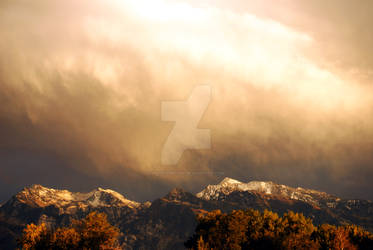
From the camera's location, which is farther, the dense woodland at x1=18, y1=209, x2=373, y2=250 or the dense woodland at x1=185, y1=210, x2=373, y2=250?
the dense woodland at x1=185, y1=210, x2=373, y2=250

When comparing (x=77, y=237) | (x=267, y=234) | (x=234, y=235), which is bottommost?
(x=77, y=237)

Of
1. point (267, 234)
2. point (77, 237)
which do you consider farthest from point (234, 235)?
point (77, 237)

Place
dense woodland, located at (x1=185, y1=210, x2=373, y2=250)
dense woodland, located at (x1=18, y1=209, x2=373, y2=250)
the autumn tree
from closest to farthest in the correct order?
the autumn tree → dense woodland, located at (x1=18, y1=209, x2=373, y2=250) → dense woodland, located at (x1=185, y1=210, x2=373, y2=250)

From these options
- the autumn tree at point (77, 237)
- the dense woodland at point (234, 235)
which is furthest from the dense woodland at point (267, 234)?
the autumn tree at point (77, 237)

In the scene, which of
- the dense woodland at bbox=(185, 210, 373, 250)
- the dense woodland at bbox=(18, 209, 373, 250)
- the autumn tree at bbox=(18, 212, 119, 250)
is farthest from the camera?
the dense woodland at bbox=(185, 210, 373, 250)

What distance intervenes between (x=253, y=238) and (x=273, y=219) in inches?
1042

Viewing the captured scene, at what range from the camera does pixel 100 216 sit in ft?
421

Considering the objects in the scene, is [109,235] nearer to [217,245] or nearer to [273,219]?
[217,245]

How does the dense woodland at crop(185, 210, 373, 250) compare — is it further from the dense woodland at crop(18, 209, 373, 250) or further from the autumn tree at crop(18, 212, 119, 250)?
the autumn tree at crop(18, 212, 119, 250)

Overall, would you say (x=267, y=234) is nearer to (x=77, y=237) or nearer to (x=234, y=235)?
(x=234, y=235)

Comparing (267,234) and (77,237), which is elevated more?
(267,234)

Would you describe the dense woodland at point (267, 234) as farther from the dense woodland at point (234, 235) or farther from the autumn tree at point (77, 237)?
the autumn tree at point (77, 237)

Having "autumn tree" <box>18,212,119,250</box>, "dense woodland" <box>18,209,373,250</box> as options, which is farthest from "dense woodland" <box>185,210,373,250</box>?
"autumn tree" <box>18,212,119,250</box>

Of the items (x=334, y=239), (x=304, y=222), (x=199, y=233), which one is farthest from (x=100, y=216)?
(x=304, y=222)
